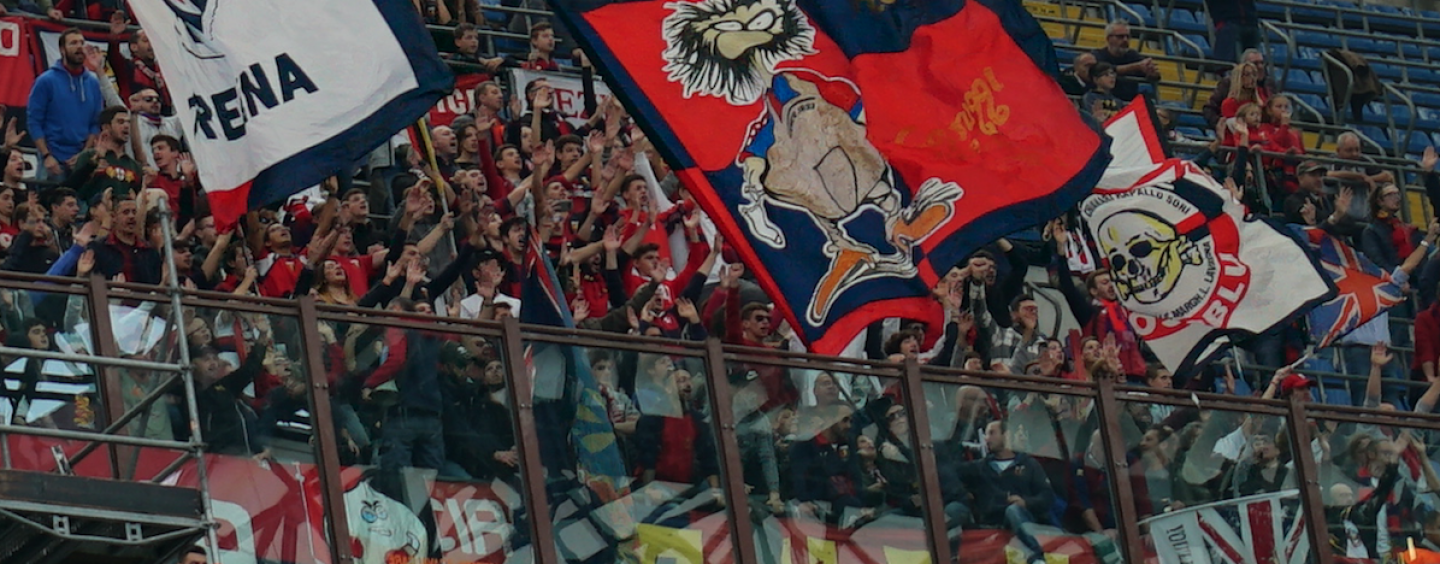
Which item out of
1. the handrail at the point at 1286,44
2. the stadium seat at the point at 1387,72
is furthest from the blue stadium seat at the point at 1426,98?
the handrail at the point at 1286,44

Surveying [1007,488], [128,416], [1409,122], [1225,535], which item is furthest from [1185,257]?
[128,416]

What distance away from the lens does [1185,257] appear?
2488 centimetres

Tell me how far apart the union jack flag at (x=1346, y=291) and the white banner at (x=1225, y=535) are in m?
5.40

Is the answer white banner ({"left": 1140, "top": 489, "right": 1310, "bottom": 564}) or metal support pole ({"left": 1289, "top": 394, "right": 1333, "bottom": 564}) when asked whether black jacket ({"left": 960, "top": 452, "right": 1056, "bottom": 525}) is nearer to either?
white banner ({"left": 1140, "top": 489, "right": 1310, "bottom": 564})

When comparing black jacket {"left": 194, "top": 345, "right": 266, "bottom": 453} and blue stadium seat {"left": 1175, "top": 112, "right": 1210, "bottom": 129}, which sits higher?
black jacket {"left": 194, "top": 345, "right": 266, "bottom": 453}

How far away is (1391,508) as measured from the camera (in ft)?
69.9

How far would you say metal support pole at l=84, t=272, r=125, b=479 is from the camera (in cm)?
1686

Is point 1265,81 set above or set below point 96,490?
below

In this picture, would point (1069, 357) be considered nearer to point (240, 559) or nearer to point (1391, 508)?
point (1391, 508)

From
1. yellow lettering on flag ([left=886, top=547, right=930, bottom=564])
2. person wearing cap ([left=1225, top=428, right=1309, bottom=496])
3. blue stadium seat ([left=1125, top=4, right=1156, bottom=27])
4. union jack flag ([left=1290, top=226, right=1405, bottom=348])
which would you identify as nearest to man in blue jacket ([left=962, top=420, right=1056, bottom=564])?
yellow lettering on flag ([left=886, top=547, right=930, bottom=564])

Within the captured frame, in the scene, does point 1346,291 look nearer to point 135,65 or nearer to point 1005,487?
point 1005,487

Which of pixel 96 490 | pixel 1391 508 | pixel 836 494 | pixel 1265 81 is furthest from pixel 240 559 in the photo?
pixel 1265 81

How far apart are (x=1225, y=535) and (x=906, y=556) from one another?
2.10 meters

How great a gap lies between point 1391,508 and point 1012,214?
113 inches
